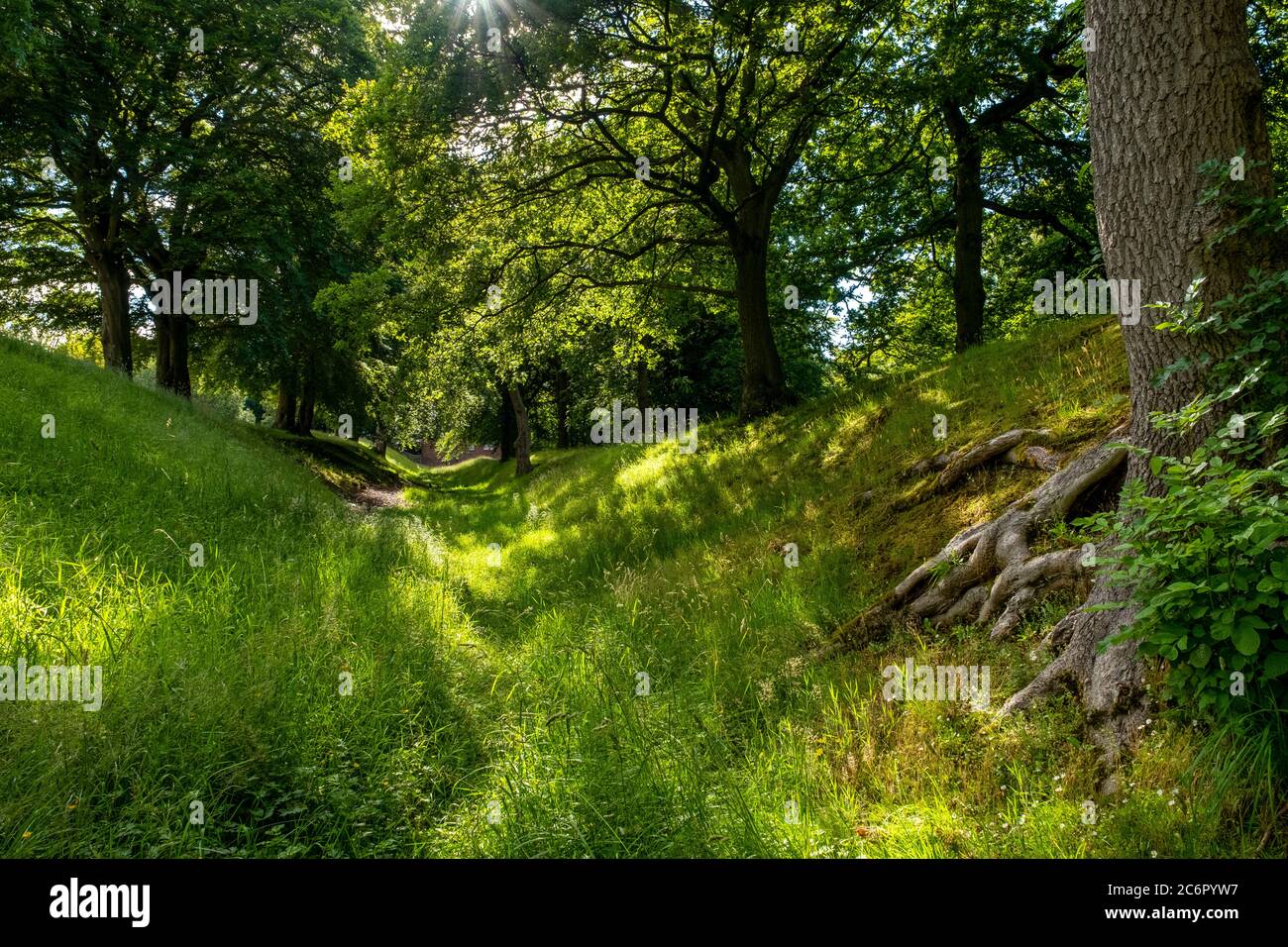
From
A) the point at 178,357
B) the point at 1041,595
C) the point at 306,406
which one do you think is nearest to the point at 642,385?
the point at 306,406

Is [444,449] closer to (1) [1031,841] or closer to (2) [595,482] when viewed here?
(2) [595,482]

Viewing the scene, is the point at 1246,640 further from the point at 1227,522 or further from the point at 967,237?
the point at 967,237

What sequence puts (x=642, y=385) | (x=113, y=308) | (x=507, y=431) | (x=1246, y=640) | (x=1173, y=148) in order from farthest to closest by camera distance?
→ (x=507, y=431) → (x=642, y=385) → (x=113, y=308) → (x=1173, y=148) → (x=1246, y=640)

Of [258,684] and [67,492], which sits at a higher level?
[67,492]

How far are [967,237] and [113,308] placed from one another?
23.1m

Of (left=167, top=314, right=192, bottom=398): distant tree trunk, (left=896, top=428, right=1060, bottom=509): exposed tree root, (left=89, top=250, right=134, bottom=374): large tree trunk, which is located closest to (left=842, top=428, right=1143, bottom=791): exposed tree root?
(left=896, top=428, right=1060, bottom=509): exposed tree root

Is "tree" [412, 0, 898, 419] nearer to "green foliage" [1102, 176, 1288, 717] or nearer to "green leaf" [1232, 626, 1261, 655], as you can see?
"green foliage" [1102, 176, 1288, 717]

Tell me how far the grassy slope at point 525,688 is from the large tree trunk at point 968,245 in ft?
16.9

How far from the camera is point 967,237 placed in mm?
12945

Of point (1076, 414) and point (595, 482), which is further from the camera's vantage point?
point (595, 482)

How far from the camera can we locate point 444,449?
136ft

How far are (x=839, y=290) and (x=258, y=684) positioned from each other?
17022 millimetres
